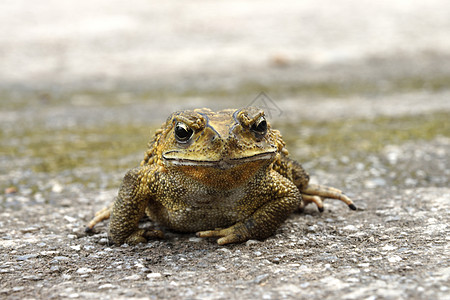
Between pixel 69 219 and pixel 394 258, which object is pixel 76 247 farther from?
pixel 394 258

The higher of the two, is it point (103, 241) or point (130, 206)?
point (130, 206)

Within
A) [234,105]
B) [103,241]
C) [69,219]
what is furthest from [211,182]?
[234,105]

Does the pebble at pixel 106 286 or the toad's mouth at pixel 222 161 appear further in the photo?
the toad's mouth at pixel 222 161

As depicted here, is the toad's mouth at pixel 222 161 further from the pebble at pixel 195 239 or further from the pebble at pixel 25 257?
the pebble at pixel 25 257

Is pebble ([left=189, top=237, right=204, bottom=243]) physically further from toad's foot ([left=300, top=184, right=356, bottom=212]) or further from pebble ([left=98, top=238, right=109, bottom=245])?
toad's foot ([left=300, top=184, right=356, bottom=212])

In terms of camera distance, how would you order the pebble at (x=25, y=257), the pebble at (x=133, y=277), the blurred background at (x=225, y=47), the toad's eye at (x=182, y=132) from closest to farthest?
the pebble at (x=133, y=277) → the toad's eye at (x=182, y=132) → the pebble at (x=25, y=257) → the blurred background at (x=225, y=47)

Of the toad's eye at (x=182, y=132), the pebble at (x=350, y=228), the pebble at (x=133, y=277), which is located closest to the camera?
the pebble at (x=133, y=277)

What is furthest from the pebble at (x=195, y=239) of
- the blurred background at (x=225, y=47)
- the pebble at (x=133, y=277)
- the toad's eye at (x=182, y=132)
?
the blurred background at (x=225, y=47)
